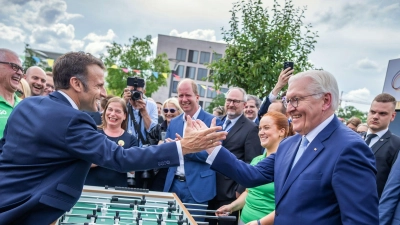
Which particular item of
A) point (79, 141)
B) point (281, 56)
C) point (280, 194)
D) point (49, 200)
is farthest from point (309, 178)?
point (281, 56)

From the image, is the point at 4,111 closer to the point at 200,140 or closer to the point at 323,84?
the point at 200,140

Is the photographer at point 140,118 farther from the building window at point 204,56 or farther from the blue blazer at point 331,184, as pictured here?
the building window at point 204,56

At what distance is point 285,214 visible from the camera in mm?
2332

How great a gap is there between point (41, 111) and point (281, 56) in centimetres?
775

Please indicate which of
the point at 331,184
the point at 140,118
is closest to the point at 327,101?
the point at 331,184

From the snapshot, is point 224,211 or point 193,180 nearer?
point 224,211

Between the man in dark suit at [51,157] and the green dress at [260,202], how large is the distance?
124 cm

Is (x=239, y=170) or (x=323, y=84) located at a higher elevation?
(x=323, y=84)

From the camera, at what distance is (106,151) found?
8.07 feet

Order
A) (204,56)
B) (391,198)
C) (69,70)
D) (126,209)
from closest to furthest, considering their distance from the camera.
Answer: (69,70) < (126,209) < (391,198) < (204,56)

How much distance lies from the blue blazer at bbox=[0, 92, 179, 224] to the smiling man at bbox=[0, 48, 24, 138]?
1.72 m

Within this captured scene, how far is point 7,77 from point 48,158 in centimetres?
214

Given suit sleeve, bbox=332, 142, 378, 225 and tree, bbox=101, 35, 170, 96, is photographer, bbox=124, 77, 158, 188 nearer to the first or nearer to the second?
suit sleeve, bbox=332, 142, 378, 225

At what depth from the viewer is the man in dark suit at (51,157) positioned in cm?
236
